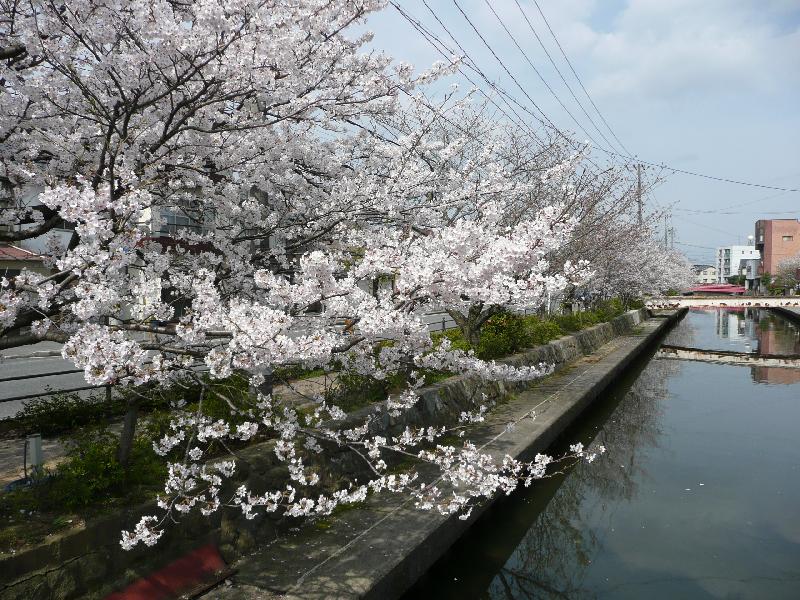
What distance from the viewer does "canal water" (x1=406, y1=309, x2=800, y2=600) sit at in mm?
5969

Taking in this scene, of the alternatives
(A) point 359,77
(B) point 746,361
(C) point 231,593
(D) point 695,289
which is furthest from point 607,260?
(D) point 695,289

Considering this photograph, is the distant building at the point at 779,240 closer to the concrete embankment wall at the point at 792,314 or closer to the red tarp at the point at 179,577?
the concrete embankment wall at the point at 792,314

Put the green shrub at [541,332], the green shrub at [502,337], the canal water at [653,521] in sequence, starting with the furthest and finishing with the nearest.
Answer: the green shrub at [541,332] < the green shrub at [502,337] < the canal water at [653,521]

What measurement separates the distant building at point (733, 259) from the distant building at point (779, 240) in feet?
26.1

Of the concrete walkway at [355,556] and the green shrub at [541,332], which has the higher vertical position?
the green shrub at [541,332]

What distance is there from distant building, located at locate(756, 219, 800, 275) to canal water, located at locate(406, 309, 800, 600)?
255ft

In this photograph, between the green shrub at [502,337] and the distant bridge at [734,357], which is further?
the distant bridge at [734,357]

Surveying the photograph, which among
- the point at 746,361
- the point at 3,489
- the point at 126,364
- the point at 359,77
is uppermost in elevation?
the point at 359,77

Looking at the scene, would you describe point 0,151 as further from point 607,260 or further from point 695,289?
point 695,289

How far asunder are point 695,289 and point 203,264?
96540mm

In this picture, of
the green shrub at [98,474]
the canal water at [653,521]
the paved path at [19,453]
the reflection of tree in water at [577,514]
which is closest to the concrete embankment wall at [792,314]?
the canal water at [653,521]

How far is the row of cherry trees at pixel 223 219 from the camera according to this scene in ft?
11.2

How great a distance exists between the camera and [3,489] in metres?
4.29

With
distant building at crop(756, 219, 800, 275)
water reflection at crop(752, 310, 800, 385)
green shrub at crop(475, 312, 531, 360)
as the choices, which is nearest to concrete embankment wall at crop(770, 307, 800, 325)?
water reflection at crop(752, 310, 800, 385)
